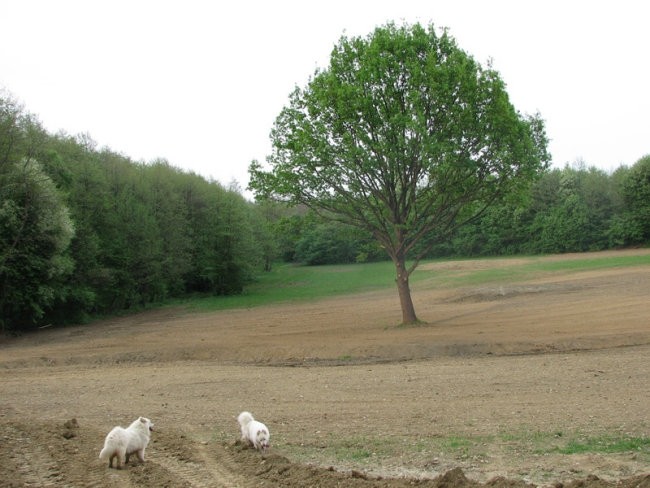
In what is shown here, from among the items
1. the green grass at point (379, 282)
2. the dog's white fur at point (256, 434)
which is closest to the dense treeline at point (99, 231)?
the green grass at point (379, 282)

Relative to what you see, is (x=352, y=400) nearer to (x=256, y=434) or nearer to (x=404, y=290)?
(x=256, y=434)

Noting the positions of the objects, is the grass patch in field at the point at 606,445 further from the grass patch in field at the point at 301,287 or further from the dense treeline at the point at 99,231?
the grass patch in field at the point at 301,287

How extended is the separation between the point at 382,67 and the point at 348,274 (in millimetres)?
45842

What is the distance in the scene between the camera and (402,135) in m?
22.1

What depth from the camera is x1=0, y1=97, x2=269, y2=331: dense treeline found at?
1152 inches

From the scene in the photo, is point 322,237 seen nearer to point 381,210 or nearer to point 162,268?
point 162,268

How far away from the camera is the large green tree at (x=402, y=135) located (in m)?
21.7

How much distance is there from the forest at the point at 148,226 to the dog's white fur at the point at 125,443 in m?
18.2

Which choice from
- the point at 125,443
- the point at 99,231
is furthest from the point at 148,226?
the point at 125,443

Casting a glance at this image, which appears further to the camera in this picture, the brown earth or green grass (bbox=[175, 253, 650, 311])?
green grass (bbox=[175, 253, 650, 311])

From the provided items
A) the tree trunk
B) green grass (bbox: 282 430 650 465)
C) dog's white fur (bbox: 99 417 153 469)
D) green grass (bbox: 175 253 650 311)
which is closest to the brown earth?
green grass (bbox: 282 430 650 465)

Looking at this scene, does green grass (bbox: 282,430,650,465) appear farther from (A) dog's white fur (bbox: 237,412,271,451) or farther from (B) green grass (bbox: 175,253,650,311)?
(B) green grass (bbox: 175,253,650,311)

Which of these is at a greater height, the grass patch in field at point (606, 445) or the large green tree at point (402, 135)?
the large green tree at point (402, 135)

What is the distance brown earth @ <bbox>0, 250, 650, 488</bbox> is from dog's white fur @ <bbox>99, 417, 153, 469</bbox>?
196mm
